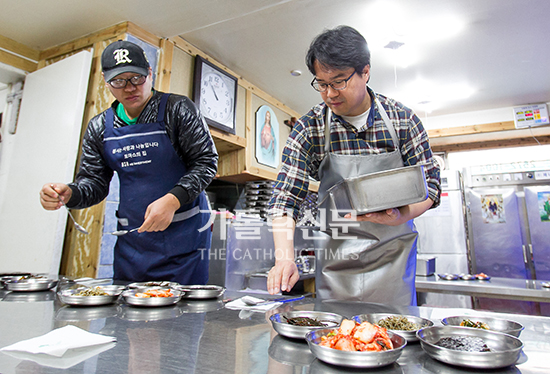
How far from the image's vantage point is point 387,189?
3.46ft

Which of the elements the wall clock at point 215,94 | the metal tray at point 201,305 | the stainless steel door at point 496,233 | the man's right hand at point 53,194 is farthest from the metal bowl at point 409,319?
the stainless steel door at point 496,233

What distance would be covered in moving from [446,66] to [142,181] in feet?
12.0

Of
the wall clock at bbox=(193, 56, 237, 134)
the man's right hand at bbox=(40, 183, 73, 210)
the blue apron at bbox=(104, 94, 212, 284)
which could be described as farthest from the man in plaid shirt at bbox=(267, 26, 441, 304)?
the wall clock at bbox=(193, 56, 237, 134)

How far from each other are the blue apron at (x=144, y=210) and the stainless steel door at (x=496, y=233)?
14.4 ft

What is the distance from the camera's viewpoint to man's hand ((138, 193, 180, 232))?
1.35m

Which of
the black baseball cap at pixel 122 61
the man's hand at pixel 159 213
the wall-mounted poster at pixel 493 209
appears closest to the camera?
the man's hand at pixel 159 213

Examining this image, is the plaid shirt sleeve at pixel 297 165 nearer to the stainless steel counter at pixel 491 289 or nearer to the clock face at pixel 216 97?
the stainless steel counter at pixel 491 289

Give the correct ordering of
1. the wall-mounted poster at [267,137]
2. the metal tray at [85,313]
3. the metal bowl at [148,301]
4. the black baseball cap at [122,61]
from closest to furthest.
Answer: the metal tray at [85,313]
the metal bowl at [148,301]
the black baseball cap at [122,61]
the wall-mounted poster at [267,137]

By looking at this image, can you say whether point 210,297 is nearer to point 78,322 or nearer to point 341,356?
point 78,322

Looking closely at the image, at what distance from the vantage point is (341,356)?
0.57 meters

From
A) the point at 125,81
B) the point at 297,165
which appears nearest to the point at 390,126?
the point at 297,165

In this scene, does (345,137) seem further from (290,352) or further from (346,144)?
(290,352)

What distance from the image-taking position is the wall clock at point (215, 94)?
135 inches

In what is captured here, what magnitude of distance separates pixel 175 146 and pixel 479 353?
1475mm
